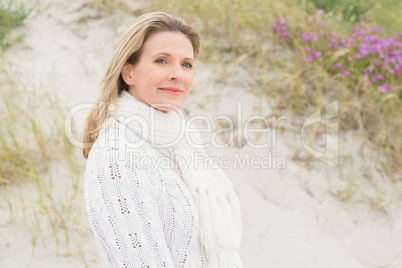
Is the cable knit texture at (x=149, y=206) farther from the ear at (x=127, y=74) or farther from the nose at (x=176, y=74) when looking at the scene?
the nose at (x=176, y=74)

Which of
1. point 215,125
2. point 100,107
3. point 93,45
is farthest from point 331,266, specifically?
point 93,45

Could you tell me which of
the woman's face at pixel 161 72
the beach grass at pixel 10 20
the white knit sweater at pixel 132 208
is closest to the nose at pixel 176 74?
the woman's face at pixel 161 72

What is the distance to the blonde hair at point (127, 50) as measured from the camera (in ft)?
5.05

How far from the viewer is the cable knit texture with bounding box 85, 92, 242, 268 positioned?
4.30 ft

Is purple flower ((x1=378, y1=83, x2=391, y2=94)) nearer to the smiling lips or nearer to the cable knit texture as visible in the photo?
the cable knit texture

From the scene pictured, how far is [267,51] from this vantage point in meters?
4.66

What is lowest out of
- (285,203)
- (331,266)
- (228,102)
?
(331,266)

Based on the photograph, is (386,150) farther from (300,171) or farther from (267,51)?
(267,51)

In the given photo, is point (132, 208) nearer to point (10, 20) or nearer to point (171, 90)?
point (171, 90)

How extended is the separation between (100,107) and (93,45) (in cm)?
332

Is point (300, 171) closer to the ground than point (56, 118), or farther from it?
closer to the ground

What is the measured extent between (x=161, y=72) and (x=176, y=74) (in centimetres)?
5

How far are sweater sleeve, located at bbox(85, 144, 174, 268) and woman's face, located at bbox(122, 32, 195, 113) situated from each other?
0.29 meters

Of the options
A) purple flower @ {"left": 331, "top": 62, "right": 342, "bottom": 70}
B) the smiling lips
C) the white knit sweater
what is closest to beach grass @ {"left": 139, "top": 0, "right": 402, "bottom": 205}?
purple flower @ {"left": 331, "top": 62, "right": 342, "bottom": 70}
